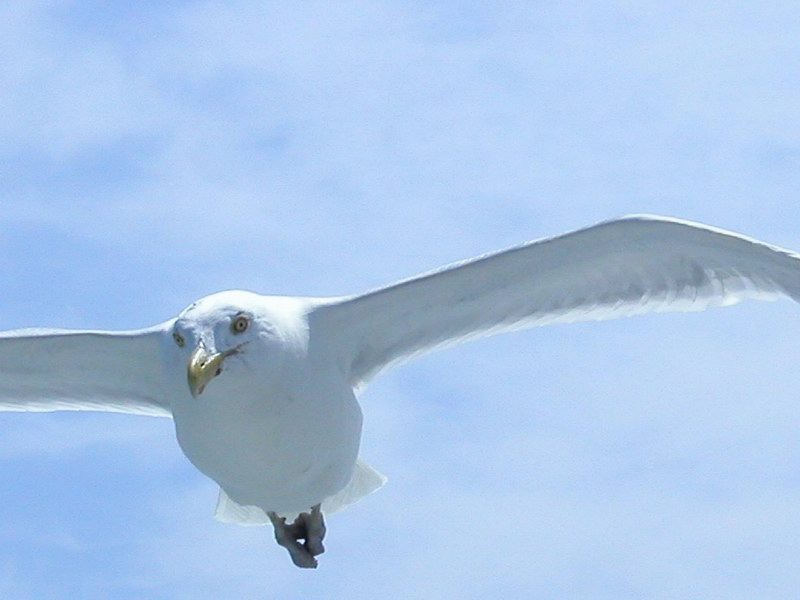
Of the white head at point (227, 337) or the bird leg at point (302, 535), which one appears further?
the bird leg at point (302, 535)

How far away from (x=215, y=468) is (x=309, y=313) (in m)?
1.17

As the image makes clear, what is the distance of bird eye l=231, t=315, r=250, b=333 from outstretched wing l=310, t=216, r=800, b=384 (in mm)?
940

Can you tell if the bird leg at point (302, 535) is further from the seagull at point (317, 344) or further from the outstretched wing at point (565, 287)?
the outstretched wing at point (565, 287)

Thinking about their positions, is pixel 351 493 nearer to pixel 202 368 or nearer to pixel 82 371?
pixel 82 371

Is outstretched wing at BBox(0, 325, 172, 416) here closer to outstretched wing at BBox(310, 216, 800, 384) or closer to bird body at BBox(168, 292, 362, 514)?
bird body at BBox(168, 292, 362, 514)

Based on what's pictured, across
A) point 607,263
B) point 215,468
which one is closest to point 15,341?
point 215,468

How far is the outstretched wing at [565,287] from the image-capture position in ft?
46.5

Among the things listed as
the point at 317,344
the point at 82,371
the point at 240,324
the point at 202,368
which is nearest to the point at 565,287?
the point at 317,344

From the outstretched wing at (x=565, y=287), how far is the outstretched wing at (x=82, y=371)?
1413 mm

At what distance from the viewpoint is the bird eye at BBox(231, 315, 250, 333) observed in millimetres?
13211

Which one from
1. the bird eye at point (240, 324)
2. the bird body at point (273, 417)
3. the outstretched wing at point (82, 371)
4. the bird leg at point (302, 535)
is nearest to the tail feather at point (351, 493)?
the bird leg at point (302, 535)

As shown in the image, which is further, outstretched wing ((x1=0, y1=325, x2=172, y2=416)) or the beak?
outstretched wing ((x1=0, y1=325, x2=172, y2=416))


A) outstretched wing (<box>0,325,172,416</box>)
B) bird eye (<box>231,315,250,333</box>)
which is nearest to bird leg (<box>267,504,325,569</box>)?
outstretched wing (<box>0,325,172,416</box>)

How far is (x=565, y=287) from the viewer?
1480cm
